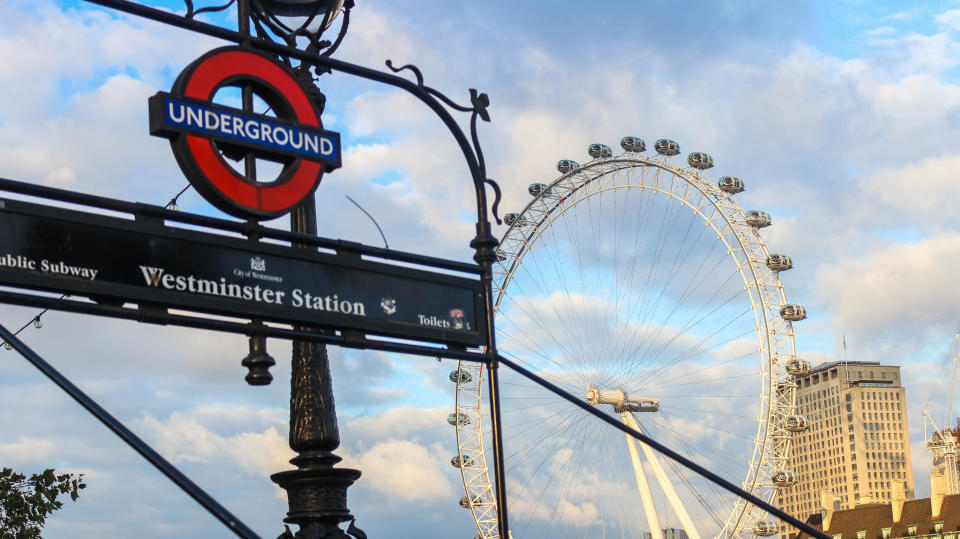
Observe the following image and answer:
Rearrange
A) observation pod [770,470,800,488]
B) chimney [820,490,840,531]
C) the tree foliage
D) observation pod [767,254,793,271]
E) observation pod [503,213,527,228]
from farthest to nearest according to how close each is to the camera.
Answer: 1. chimney [820,490,840,531]
2. observation pod [503,213,527,228]
3. observation pod [767,254,793,271]
4. observation pod [770,470,800,488]
5. the tree foliage

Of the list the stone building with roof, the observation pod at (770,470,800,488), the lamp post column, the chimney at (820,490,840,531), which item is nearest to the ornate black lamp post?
the lamp post column

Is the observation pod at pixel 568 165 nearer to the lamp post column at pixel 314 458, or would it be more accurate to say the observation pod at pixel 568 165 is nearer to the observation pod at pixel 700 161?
the observation pod at pixel 700 161

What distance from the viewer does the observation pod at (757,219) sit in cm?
5159

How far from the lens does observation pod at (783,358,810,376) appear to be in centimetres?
4919

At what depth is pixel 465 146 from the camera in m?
Result: 7.86

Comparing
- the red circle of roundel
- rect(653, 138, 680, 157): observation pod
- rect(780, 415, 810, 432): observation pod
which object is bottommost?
the red circle of roundel

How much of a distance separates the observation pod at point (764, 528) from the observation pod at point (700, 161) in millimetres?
15567

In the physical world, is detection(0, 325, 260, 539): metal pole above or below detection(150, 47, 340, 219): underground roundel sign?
below

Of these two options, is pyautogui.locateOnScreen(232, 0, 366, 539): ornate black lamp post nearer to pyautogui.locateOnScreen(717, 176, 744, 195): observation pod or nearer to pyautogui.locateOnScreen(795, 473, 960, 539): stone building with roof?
pyautogui.locateOnScreen(717, 176, 744, 195): observation pod

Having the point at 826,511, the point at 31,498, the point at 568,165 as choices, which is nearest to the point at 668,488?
the point at 568,165

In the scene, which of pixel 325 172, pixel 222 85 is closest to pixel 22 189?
pixel 222 85

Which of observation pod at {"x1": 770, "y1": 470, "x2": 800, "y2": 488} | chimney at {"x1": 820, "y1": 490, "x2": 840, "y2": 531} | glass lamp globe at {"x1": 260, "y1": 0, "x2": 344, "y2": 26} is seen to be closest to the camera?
glass lamp globe at {"x1": 260, "y1": 0, "x2": 344, "y2": 26}

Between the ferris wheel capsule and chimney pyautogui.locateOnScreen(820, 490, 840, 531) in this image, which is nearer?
the ferris wheel capsule

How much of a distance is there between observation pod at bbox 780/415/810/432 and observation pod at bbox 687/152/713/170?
38.5 feet
